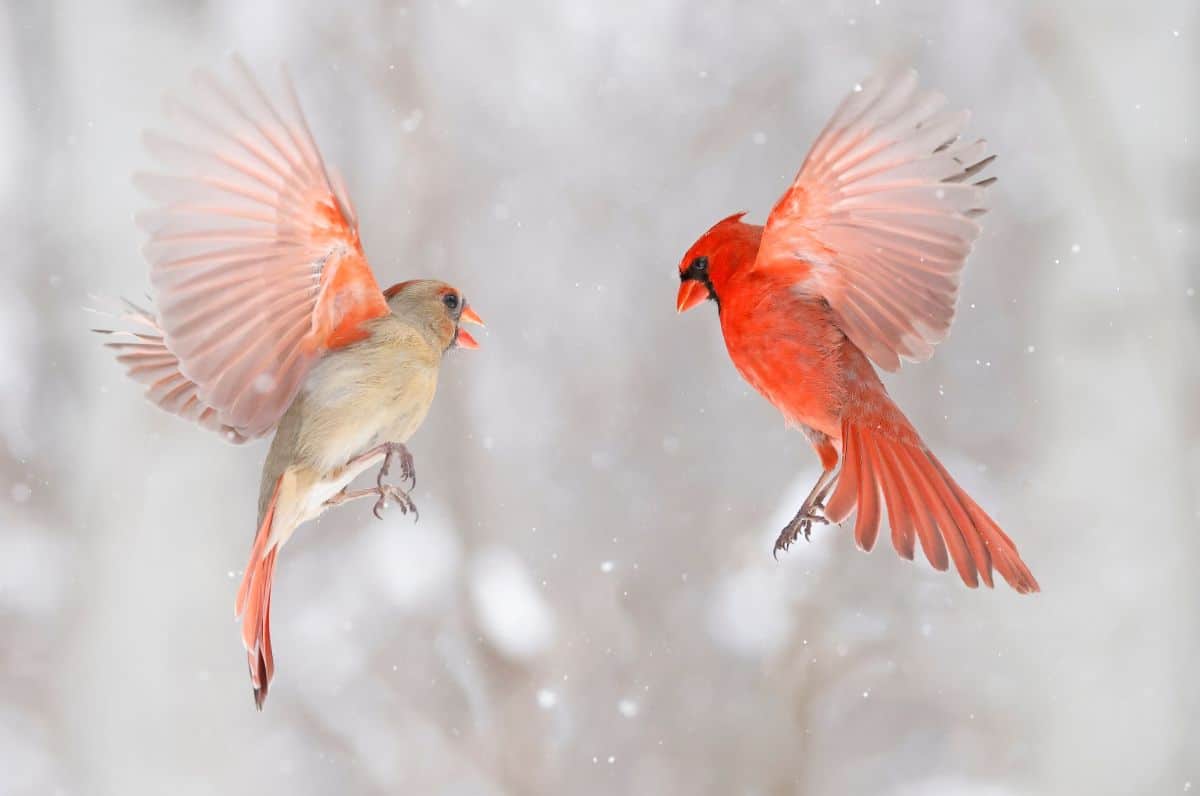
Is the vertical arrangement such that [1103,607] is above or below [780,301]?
below

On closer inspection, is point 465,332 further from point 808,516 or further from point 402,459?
point 808,516

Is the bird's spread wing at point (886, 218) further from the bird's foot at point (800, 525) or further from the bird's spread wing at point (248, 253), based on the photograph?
the bird's spread wing at point (248, 253)

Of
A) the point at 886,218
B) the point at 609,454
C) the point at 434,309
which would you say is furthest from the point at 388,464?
the point at 609,454

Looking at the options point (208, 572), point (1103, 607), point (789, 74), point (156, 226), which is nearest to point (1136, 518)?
point (1103, 607)

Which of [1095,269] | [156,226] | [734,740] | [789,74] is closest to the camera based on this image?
[156,226]

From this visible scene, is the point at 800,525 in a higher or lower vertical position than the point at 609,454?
higher

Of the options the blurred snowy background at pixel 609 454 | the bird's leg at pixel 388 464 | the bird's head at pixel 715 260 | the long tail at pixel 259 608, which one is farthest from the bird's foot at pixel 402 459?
the blurred snowy background at pixel 609 454

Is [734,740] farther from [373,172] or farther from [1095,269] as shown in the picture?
[373,172]
